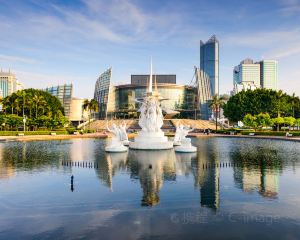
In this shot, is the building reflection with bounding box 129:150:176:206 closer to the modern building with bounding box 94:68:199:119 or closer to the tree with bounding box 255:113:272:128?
the tree with bounding box 255:113:272:128

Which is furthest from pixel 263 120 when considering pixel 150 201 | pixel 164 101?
pixel 164 101

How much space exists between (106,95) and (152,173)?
150482mm

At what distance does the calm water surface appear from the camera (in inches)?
601

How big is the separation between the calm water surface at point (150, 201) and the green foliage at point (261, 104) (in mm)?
87425

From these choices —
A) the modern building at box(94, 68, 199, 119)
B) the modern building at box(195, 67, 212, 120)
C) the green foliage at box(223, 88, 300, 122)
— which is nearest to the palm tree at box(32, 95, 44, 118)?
the modern building at box(94, 68, 199, 119)

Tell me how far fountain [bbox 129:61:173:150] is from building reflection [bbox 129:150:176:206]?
755 centimetres

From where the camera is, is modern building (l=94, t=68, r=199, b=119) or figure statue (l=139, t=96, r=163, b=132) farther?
modern building (l=94, t=68, r=199, b=119)

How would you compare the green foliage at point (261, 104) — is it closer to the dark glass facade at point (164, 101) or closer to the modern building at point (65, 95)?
the dark glass facade at point (164, 101)

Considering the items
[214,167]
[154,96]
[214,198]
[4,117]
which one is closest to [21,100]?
[4,117]

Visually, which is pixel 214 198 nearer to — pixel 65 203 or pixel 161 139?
pixel 65 203

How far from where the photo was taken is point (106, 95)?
176m

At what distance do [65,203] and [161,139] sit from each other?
3280cm

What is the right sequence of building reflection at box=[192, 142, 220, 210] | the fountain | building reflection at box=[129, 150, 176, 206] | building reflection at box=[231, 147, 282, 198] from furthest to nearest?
the fountain, building reflection at box=[231, 147, 282, 198], building reflection at box=[129, 150, 176, 206], building reflection at box=[192, 142, 220, 210]

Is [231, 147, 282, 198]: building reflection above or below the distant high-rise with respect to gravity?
below
